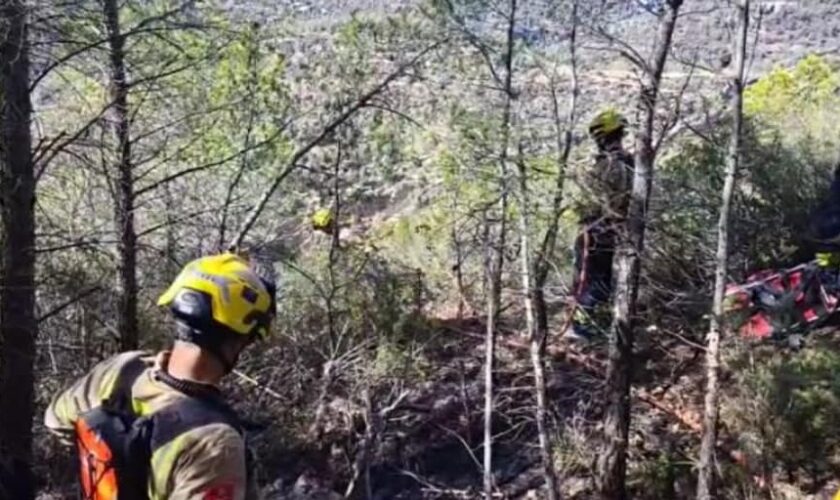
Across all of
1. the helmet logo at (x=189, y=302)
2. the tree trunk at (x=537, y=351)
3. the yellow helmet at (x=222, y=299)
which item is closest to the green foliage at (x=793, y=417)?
the tree trunk at (x=537, y=351)

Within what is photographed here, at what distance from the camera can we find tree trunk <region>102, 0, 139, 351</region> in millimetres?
6824

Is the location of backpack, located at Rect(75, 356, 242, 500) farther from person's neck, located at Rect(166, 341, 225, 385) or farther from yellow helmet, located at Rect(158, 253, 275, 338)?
yellow helmet, located at Rect(158, 253, 275, 338)

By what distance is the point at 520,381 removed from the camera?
29.0 ft

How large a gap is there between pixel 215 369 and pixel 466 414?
678cm

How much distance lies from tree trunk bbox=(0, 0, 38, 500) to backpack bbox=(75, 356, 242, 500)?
428 cm

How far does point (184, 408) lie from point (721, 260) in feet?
14.7

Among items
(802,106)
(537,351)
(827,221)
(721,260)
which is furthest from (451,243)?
(802,106)

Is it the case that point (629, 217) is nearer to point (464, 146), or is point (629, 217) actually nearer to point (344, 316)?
point (464, 146)

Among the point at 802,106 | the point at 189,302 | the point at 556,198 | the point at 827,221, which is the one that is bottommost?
the point at 827,221

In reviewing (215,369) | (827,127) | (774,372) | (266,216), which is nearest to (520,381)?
(774,372)

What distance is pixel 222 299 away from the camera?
2105 mm

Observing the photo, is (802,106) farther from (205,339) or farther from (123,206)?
(205,339)

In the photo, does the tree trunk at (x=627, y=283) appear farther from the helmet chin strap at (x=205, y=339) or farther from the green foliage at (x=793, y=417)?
the helmet chin strap at (x=205, y=339)

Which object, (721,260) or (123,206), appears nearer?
(721,260)
